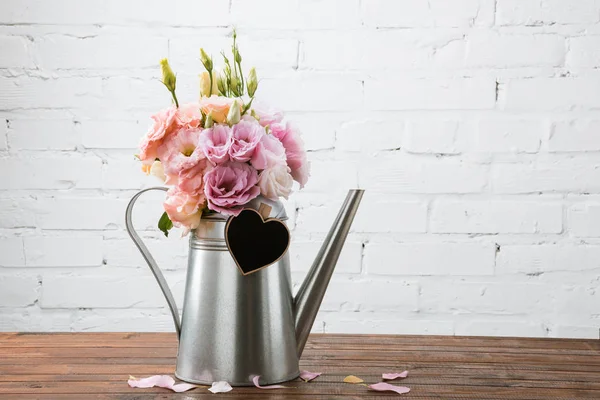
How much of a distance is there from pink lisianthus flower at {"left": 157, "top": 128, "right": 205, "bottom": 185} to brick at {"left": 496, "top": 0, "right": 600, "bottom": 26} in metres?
1.17

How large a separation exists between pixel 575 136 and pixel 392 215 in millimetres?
488

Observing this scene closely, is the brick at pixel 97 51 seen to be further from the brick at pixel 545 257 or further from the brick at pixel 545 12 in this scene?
the brick at pixel 545 257

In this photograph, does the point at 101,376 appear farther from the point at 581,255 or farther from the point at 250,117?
the point at 581,255

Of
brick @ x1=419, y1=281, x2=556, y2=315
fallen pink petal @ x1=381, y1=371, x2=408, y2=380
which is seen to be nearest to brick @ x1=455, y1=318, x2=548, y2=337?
brick @ x1=419, y1=281, x2=556, y2=315

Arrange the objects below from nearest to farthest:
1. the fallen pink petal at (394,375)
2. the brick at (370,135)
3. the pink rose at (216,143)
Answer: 1. the pink rose at (216,143)
2. the fallen pink petal at (394,375)
3. the brick at (370,135)

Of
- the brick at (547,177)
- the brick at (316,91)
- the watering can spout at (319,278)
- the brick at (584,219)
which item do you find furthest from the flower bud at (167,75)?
the brick at (584,219)

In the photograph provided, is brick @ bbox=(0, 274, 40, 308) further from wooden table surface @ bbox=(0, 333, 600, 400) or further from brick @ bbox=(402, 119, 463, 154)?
brick @ bbox=(402, 119, 463, 154)

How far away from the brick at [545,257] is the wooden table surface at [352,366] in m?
0.60

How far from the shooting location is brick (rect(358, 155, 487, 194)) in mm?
1805

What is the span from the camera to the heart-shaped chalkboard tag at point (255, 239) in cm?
89

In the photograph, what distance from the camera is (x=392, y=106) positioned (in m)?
1.81

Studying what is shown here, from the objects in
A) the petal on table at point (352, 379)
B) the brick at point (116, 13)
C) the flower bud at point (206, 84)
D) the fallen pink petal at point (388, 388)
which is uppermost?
the brick at point (116, 13)

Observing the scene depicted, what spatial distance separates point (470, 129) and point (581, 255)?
1.36ft

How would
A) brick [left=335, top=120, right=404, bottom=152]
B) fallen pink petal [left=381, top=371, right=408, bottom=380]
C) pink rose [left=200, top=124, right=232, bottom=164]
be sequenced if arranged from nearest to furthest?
pink rose [left=200, top=124, right=232, bottom=164]
fallen pink petal [left=381, top=371, right=408, bottom=380]
brick [left=335, top=120, right=404, bottom=152]
